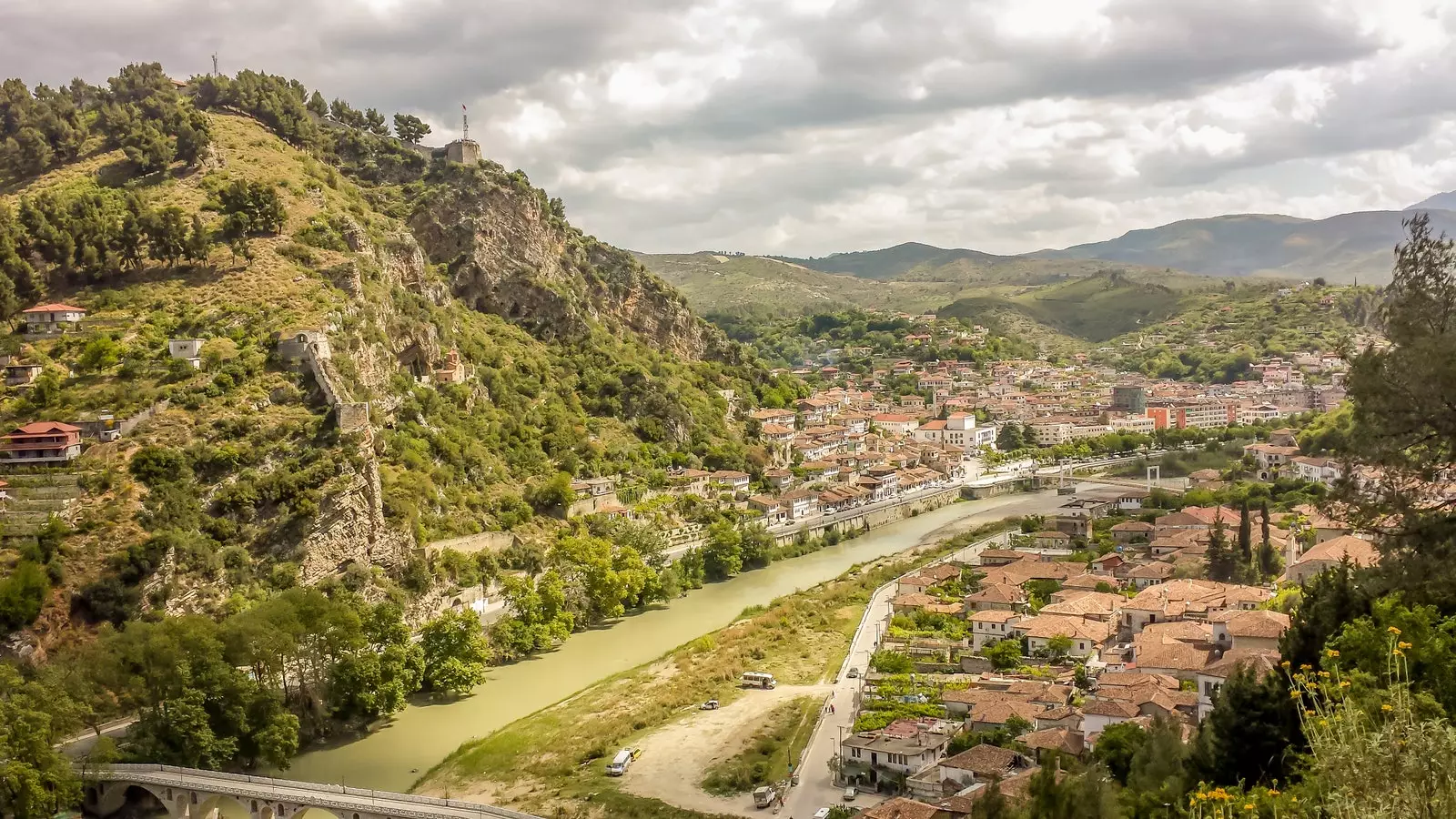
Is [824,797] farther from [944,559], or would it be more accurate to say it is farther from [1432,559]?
[944,559]

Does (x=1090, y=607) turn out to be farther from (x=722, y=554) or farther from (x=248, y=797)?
(x=248, y=797)

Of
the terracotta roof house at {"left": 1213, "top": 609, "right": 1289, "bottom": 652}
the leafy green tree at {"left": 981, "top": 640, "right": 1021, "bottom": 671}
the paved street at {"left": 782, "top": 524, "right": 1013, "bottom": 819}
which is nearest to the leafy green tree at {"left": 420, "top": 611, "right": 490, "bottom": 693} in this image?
the paved street at {"left": 782, "top": 524, "right": 1013, "bottom": 819}

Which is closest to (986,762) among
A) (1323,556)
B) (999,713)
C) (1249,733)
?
(999,713)

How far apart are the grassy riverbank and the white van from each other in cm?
23

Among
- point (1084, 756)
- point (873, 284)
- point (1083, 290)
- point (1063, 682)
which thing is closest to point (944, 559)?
point (1063, 682)

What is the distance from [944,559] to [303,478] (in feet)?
70.0

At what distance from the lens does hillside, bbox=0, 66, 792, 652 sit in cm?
2723

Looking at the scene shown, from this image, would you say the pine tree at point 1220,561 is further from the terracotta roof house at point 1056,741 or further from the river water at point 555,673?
the terracotta roof house at point 1056,741

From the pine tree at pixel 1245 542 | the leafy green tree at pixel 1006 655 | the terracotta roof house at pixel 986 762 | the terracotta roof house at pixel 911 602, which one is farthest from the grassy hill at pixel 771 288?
the terracotta roof house at pixel 986 762

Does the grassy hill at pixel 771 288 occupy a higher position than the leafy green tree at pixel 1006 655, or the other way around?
the grassy hill at pixel 771 288

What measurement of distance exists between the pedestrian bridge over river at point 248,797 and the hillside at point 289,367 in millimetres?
5943

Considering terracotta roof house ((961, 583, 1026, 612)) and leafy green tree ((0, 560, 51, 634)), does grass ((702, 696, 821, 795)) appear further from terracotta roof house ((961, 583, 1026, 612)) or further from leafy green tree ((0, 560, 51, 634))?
leafy green tree ((0, 560, 51, 634))

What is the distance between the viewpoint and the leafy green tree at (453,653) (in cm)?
2583

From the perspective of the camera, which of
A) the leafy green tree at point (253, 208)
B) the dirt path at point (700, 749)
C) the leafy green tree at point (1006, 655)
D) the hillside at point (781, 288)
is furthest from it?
the hillside at point (781, 288)
